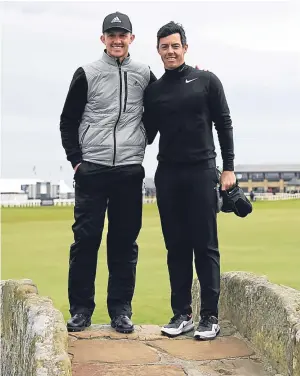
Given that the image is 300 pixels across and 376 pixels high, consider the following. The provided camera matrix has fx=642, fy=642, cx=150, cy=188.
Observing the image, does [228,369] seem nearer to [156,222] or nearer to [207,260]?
[207,260]

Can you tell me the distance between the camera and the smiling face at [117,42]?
15.8 ft

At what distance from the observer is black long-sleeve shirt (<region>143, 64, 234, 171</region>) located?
4672 millimetres

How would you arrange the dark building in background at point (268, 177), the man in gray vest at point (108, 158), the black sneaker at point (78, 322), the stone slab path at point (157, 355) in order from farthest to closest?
the dark building in background at point (268, 177) → the black sneaker at point (78, 322) → the man in gray vest at point (108, 158) → the stone slab path at point (157, 355)

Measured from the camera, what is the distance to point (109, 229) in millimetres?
5055

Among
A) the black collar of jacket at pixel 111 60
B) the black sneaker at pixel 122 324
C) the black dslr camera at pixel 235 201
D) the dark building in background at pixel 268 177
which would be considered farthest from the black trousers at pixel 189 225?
the dark building in background at pixel 268 177

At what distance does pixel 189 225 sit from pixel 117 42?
1.48 metres

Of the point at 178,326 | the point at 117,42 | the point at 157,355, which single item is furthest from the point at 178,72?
the point at 157,355

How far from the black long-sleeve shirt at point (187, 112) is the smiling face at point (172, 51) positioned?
55mm

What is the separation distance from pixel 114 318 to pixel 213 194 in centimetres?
124

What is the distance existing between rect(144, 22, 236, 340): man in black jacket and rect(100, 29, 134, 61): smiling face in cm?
26

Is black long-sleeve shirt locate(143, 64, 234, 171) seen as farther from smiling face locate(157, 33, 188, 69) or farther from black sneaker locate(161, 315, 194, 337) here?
black sneaker locate(161, 315, 194, 337)

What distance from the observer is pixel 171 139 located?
15.5 ft

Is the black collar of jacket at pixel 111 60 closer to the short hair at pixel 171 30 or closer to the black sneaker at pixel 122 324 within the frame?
the short hair at pixel 171 30

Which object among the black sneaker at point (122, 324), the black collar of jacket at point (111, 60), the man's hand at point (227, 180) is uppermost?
the black collar of jacket at point (111, 60)
